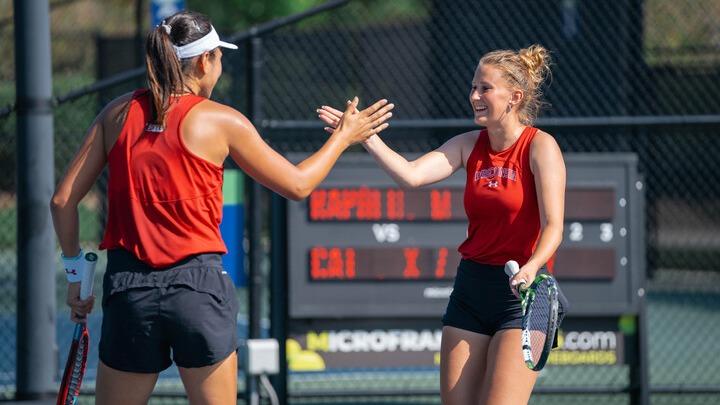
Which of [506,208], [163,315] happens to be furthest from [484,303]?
[163,315]

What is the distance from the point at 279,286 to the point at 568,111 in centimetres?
461

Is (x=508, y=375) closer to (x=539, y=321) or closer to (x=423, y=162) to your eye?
(x=539, y=321)

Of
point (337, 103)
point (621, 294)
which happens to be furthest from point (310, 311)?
point (337, 103)

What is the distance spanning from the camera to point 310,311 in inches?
276

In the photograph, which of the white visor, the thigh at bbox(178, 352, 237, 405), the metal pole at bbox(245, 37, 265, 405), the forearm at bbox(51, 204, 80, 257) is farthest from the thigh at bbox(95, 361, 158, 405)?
the metal pole at bbox(245, 37, 265, 405)

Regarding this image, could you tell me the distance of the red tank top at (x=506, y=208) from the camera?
15.7ft

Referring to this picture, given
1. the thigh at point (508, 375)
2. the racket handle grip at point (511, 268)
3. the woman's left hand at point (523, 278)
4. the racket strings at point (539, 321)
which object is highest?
the racket handle grip at point (511, 268)

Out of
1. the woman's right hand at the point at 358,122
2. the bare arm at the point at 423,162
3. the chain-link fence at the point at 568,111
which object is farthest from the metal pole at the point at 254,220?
the woman's right hand at the point at 358,122

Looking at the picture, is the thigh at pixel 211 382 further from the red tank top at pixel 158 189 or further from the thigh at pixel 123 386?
the red tank top at pixel 158 189

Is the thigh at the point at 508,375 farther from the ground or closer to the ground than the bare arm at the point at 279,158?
closer to the ground

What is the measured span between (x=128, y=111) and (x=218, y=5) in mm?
15620

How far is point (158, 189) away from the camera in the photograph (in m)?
4.05

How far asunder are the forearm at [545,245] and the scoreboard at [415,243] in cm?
244

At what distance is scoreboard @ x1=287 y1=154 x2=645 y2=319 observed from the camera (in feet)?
23.1
